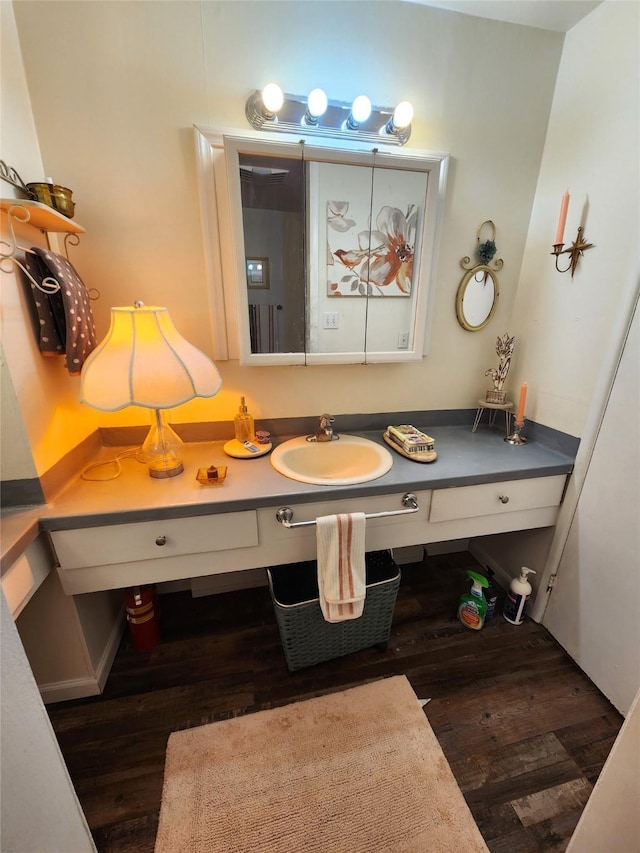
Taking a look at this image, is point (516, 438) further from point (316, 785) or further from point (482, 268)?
point (316, 785)

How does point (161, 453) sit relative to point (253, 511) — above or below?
above

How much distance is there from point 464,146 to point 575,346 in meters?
0.86

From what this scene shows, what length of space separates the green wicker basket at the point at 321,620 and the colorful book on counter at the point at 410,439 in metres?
0.46

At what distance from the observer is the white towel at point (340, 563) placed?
3.50 ft

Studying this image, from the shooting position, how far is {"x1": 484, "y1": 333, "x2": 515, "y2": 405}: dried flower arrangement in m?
1.44

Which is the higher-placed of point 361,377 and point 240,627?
point 361,377

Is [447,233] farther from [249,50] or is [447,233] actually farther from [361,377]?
[249,50]

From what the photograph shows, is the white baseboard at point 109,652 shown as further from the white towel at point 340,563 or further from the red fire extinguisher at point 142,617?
the white towel at point 340,563

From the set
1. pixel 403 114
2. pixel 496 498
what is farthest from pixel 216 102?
pixel 496 498

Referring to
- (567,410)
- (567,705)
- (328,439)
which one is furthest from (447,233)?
(567,705)

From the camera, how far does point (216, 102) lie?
3.63 ft

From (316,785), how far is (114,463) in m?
1.18

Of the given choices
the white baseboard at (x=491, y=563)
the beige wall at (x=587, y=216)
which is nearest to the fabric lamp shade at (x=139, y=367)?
the beige wall at (x=587, y=216)

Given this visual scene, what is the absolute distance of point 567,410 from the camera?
51.1 inches
